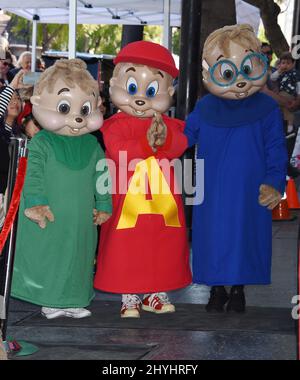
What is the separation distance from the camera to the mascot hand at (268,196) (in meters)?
6.33

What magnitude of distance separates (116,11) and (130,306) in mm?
11334

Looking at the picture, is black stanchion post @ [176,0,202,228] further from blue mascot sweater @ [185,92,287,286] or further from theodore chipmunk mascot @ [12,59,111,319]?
theodore chipmunk mascot @ [12,59,111,319]

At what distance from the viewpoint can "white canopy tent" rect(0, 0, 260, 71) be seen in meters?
14.1

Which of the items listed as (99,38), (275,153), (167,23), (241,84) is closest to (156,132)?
(241,84)

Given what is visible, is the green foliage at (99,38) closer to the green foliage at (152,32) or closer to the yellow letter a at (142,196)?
the green foliage at (152,32)

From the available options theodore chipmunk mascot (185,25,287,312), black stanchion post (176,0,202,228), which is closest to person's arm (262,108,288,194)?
theodore chipmunk mascot (185,25,287,312)

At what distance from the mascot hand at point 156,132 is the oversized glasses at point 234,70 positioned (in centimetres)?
Result: 51

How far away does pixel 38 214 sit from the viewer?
19.6 ft

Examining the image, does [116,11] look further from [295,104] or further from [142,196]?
[142,196]

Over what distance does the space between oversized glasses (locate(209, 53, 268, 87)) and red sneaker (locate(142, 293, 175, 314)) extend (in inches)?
58.4

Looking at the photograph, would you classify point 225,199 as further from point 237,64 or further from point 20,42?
point 20,42

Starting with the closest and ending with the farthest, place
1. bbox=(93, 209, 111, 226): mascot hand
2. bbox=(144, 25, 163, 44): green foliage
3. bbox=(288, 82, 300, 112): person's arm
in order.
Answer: bbox=(93, 209, 111, 226): mascot hand
bbox=(288, 82, 300, 112): person's arm
bbox=(144, 25, 163, 44): green foliage

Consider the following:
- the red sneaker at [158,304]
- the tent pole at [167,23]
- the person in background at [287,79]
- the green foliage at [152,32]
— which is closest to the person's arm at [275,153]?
the red sneaker at [158,304]
